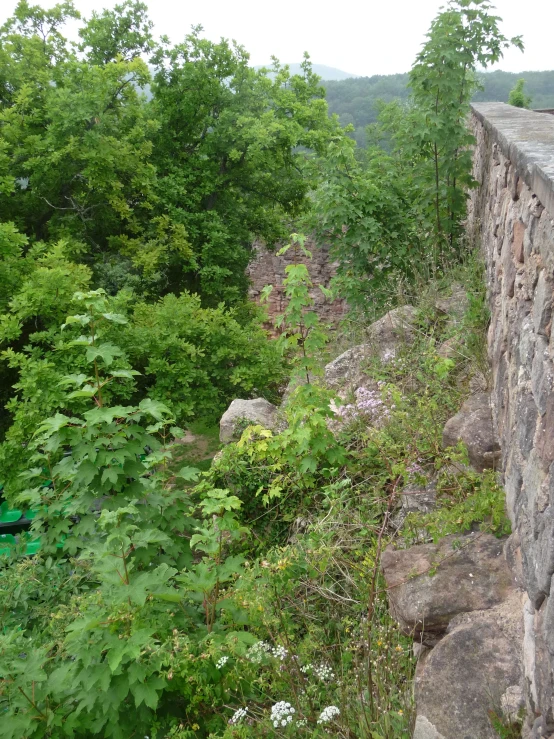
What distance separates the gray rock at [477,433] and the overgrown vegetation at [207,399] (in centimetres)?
11

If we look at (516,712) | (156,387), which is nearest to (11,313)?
(156,387)

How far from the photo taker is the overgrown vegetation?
2572 mm

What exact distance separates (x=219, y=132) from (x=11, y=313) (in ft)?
20.5

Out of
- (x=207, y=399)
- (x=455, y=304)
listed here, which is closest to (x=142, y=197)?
(x=207, y=399)

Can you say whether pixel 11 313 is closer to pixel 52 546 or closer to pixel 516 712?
pixel 52 546

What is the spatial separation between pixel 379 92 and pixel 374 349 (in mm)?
41203

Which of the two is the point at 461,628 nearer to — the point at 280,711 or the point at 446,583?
the point at 446,583

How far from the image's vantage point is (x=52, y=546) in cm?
384

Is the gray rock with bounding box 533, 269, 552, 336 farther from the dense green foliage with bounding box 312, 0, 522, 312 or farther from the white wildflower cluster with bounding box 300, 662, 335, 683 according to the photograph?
the dense green foliage with bounding box 312, 0, 522, 312

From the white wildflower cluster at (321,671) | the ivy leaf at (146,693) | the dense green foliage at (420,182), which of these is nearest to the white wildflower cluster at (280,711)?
the white wildflower cluster at (321,671)

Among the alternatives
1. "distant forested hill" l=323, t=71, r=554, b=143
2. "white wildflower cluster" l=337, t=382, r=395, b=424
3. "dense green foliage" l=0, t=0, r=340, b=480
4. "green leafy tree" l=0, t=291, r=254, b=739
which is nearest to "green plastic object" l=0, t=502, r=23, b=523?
"dense green foliage" l=0, t=0, r=340, b=480

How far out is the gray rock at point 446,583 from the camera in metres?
2.40

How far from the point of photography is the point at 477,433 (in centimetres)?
324

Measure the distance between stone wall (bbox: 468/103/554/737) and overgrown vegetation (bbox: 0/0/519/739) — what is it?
0.44 meters
